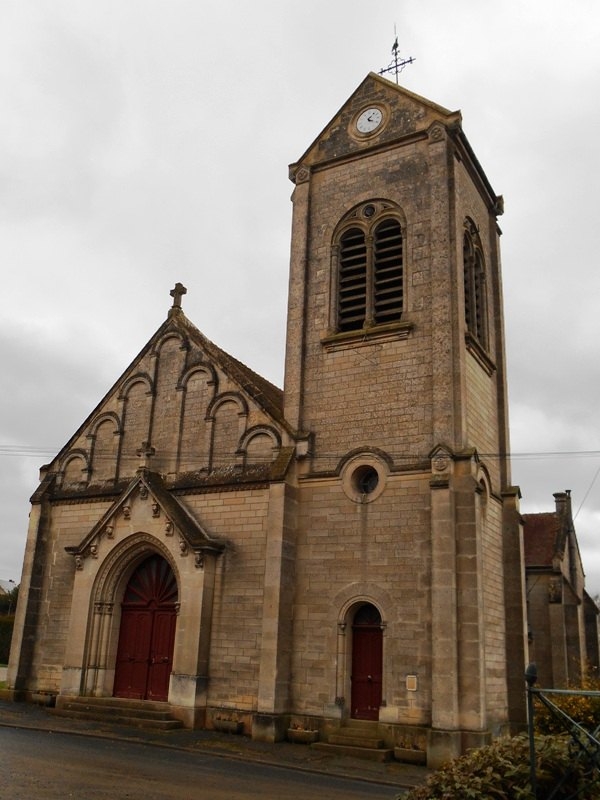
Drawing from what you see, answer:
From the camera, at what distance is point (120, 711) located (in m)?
19.4

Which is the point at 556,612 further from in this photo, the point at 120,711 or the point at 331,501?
the point at 120,711

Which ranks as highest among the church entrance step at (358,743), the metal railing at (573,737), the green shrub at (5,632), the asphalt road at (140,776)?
the green shrub at (5,632)

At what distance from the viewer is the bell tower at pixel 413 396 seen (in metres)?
17.0

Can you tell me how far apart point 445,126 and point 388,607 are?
13.1 metres

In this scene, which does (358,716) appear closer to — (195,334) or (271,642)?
(271,642)

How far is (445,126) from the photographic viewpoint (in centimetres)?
2117

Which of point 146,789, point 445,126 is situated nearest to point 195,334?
point 445,126

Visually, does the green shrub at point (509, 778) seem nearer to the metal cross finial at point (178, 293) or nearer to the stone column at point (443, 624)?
the stone column at point (443, 624)

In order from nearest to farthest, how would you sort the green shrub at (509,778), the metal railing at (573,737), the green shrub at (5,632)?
the metal railing at (573,737) → the green shrub at (509,778) → the green shrub at (5,632)

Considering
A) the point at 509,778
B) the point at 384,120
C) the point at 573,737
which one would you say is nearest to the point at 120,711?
the point at 509,778

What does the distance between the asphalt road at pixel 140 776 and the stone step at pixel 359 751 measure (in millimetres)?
2356

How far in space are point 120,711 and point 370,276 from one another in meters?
13.3

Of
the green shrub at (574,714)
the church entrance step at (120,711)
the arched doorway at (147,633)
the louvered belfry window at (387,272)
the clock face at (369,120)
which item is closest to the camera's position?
the green shrub at (574,714)

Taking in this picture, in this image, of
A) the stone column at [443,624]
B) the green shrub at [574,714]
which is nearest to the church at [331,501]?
the stone column at [443,624]
